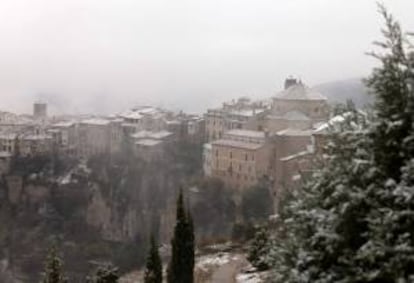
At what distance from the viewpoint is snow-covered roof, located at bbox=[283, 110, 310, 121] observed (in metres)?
31.5

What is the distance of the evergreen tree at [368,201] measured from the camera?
9.90ft

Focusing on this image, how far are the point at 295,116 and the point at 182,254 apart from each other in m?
20.6

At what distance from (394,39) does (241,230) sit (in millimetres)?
15883

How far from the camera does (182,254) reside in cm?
1181

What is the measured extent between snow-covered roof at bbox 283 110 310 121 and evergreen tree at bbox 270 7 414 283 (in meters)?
28.2

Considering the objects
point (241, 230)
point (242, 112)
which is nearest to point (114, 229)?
point (242, 112)

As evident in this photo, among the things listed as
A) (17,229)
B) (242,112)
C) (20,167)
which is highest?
(242,112)

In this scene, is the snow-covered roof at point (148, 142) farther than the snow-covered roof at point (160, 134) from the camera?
No

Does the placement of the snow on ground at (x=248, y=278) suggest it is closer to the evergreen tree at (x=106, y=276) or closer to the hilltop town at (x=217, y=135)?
the evergreen tree at (x=106, y=276)

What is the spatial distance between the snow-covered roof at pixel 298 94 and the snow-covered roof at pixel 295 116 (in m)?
0.74

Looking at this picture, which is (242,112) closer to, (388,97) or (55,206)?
(55,206)

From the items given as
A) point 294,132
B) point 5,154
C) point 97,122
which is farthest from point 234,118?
point 5,154

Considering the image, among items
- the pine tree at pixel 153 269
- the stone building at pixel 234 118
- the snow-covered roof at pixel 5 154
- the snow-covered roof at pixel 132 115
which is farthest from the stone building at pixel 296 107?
the pine tree at pixel 153 269

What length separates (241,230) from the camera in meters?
19.0
